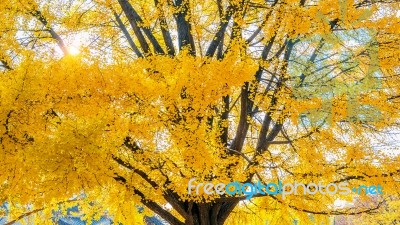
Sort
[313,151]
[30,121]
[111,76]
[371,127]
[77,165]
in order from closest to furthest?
[77,165], [30,121], [111,76], [313,151], [371,127]

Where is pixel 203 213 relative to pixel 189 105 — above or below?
below

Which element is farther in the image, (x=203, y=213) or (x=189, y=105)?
(x=203, y=213)

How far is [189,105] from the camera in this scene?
521 centimetres

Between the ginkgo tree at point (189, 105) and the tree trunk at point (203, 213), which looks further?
the tree trunk at point (203, 213)

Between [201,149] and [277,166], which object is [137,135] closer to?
[201,149]

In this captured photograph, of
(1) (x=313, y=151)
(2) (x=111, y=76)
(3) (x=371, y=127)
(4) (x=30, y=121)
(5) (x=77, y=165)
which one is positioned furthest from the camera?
(3) (x=371, y=127)

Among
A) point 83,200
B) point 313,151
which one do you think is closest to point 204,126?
point 313,151

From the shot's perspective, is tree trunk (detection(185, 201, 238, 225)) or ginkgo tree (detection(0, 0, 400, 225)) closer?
ginkgo tree (detection(0, 0, 400, 225))

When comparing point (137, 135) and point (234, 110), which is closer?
point (137, 135)

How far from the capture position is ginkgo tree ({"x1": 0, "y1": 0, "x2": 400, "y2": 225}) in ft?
14.1

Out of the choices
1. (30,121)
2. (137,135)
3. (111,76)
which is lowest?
(30,121)

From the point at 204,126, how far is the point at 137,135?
2.88 feet

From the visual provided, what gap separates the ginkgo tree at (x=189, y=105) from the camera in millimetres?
4312

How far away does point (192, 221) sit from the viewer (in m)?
6.90
